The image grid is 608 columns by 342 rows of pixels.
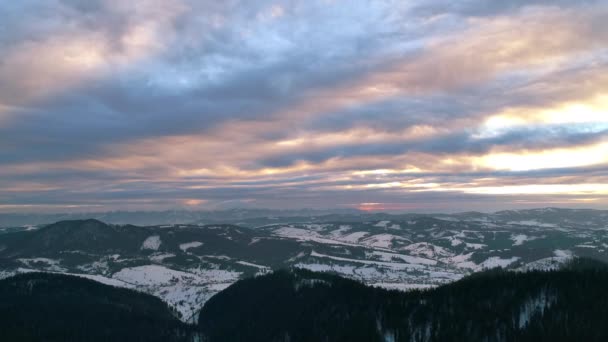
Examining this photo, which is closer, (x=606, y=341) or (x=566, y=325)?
(x=606, y=341)

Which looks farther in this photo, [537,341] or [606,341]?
[537,341]

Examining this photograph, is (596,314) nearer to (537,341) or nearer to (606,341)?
(606,341)

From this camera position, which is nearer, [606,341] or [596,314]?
[606,341]

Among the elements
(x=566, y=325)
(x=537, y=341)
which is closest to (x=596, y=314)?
(x=566, y=325)

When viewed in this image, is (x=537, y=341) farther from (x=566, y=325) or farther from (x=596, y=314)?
(x=596, y=314)
